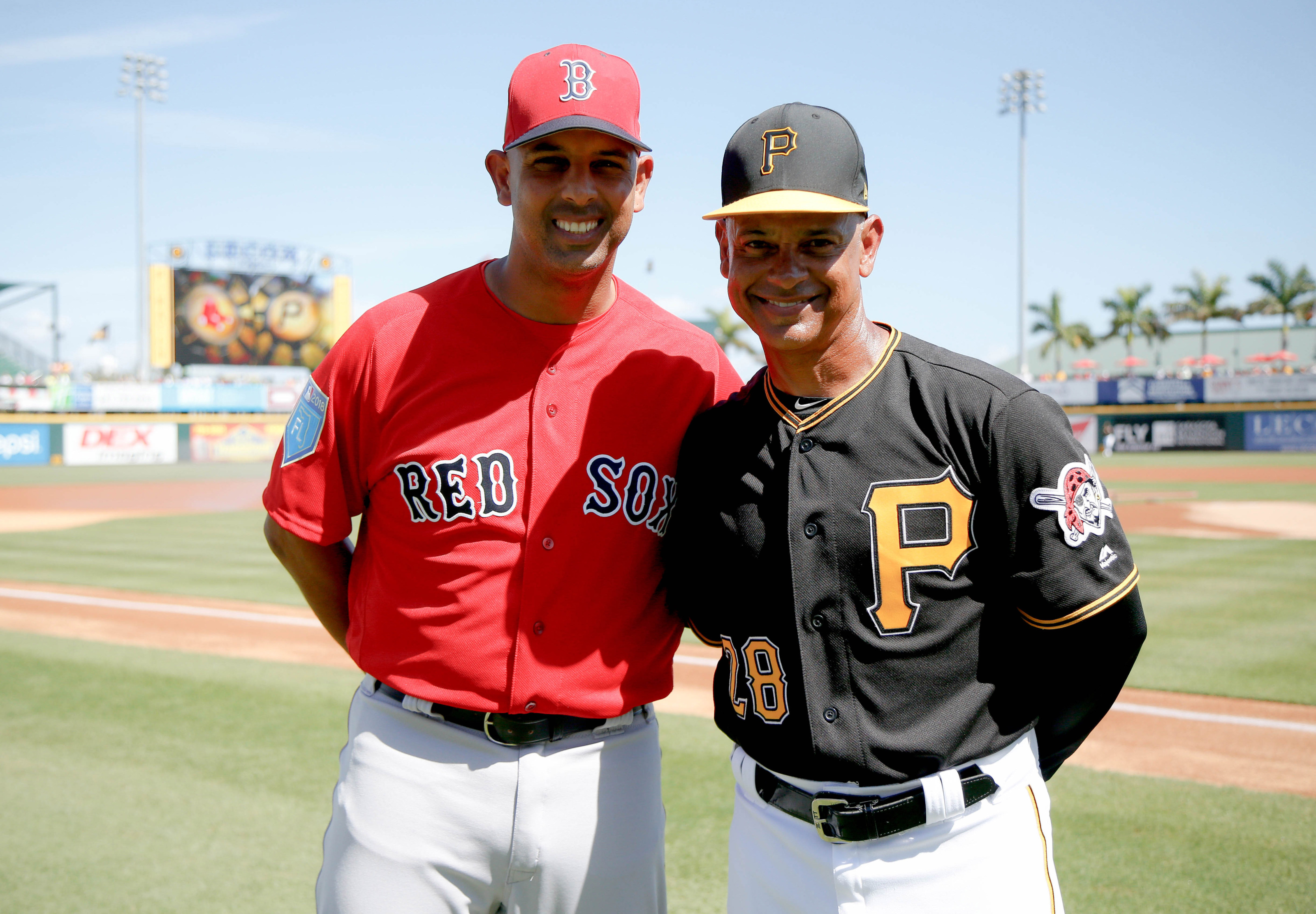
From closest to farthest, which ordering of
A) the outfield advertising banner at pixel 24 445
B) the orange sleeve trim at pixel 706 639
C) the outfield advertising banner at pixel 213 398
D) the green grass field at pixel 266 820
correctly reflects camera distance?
the orange sleeve trim at pixel 706 639, the green grass field at pixel 266 820, the outfield advertising banner at pixel 24 445, the outfield advertising banner at pixel 213 398

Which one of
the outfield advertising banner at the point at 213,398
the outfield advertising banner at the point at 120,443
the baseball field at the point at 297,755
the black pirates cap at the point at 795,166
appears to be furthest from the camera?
the outfield advertising banner at the point at 213,398

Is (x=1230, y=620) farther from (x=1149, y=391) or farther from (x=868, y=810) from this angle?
(x=1149, y=391)

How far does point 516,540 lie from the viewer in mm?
2174

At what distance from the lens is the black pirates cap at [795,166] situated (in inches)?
75.6

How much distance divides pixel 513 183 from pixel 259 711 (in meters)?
4.97

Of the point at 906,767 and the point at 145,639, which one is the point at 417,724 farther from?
the point at 145,639

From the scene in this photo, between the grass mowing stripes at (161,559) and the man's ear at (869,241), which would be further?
the grass mowing stripes at (161,559)

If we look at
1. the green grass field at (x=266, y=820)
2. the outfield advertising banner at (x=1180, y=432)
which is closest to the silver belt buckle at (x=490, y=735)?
the green grass field at (x=266, y=820)

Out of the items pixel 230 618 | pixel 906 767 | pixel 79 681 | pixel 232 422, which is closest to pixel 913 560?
pixel 906 767

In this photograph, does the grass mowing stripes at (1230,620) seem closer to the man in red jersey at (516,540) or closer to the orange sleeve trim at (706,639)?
the orange sleeve trim at (706,639)

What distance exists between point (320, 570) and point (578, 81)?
1356 millimetres

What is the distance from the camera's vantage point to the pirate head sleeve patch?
1.83 meters

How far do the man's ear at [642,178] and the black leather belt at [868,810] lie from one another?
1352 millimetres

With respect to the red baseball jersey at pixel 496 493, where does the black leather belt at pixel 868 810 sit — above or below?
below
